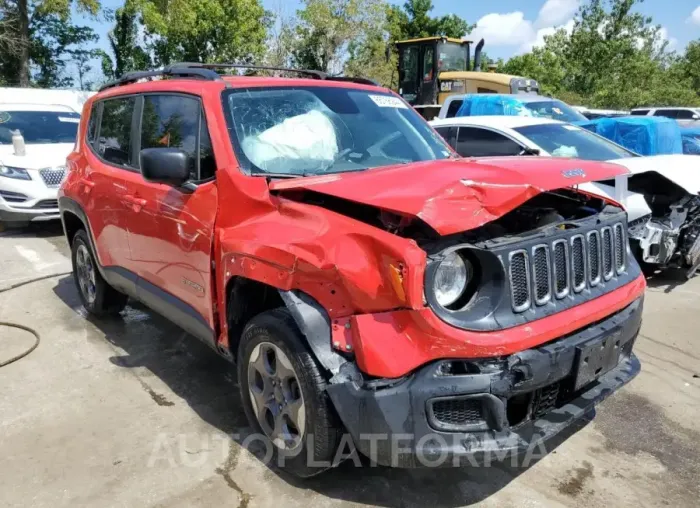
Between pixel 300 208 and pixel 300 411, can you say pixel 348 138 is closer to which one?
pixel 300 208

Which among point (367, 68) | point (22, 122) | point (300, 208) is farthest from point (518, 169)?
point (367, 68)

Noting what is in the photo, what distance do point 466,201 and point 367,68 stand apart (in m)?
29.0

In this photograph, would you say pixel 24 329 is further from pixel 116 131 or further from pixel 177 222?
pixel 177 222

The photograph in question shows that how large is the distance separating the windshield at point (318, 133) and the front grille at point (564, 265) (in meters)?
1.17

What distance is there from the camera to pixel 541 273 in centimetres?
254

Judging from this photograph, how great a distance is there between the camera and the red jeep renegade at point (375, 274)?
2.29m

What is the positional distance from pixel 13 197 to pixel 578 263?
8.25 m

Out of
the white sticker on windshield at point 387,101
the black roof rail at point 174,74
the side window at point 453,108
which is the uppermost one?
the black roof rail at point 174,74

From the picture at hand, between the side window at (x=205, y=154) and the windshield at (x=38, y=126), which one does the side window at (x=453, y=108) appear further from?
the side window at (x=205, y=154)

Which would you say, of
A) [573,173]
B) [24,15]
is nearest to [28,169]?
[573,173]

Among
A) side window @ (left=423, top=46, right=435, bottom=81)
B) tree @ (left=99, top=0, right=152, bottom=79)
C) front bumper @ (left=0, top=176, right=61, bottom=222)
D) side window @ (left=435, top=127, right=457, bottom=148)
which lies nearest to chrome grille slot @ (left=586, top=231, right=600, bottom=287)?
side window @ (left=435, top=127, right=457, bottom=148)

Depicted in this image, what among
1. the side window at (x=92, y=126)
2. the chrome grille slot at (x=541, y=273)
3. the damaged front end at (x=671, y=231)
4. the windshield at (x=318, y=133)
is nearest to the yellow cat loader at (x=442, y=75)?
the damaged front end at (x=671, y=231)

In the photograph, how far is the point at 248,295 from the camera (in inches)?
120

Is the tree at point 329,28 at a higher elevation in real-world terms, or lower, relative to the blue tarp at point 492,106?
higher
